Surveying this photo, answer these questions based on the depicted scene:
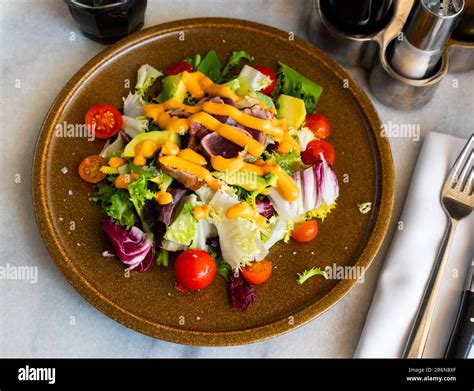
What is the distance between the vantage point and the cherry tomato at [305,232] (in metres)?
1.90

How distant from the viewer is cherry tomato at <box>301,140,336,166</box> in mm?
1966

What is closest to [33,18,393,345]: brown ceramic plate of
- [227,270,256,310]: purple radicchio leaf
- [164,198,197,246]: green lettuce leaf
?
[227,270,256,310]: purple radicchio leaf

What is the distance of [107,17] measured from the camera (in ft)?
6.86

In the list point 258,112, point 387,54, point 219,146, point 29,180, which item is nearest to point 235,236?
point 219,146

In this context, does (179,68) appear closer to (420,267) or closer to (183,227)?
(183,227)

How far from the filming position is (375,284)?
78.3 inches

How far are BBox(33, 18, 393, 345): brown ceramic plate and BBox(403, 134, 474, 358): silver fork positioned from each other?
18 cm

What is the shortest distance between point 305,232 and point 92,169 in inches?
25.6

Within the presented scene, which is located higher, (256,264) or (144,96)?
(144,96)

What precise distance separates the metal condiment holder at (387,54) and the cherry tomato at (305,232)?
1.80 feet

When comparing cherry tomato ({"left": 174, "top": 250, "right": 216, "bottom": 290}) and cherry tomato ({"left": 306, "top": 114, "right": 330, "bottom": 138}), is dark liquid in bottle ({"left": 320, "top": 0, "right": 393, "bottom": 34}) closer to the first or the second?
cherry tomato ({"left": 306, "top": 114, "right": 330, "bottom": 138})

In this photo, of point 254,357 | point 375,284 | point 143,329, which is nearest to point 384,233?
point 375,284

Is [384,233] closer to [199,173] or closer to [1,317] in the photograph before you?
[199,173]

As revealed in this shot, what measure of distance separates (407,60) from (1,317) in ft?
4.79
